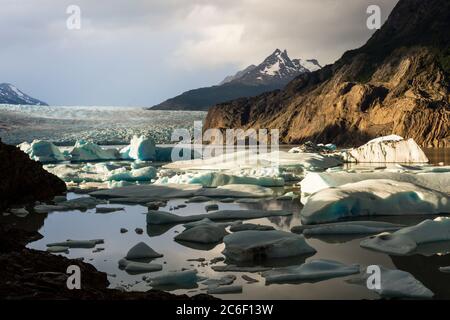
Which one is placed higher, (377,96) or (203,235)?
(377,96)

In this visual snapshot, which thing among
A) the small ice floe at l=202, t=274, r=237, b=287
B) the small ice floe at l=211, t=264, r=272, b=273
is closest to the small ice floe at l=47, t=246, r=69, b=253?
the small ice floe at l=211, t=264, r=272, b=273

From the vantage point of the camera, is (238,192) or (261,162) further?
(261,162)

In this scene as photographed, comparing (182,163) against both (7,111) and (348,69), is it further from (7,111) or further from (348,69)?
(7,111)

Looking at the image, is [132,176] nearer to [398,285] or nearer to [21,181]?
[21,181]

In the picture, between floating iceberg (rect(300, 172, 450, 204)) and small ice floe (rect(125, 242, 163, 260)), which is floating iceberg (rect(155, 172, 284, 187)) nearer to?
floating iceberg (rect(300, 172, 450, 204))

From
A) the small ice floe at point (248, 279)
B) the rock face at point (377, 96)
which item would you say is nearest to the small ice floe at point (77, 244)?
the small ice floe at point (248, 279)

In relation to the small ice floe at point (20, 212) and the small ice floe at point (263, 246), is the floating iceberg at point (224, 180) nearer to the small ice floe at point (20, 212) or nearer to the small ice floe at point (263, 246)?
the small ice floe at point (20, 212)

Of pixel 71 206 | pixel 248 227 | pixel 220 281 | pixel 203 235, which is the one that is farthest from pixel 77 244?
pixel 71 206
